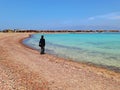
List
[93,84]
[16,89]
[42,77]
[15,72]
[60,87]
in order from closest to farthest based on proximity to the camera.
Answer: [16,89], [60,87], [93,84], [42,77], [15,72]

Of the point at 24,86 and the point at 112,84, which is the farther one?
the point at 112,84

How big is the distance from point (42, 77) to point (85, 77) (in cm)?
227

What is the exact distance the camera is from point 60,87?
12.1 metres

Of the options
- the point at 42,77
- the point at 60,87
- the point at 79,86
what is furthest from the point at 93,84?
the point at 42,77

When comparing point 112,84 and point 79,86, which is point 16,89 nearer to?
point 79,86

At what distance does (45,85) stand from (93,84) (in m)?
2.21

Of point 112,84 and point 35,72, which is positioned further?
point 35,72

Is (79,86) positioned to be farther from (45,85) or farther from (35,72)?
(35,72)

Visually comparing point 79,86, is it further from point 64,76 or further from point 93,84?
point 64,76

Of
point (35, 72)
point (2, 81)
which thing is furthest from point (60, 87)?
→ point (35, 72)

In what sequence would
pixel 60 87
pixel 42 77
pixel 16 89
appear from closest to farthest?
1. pixel 16 89
2. pixel 60 87
3. pixel 42 77

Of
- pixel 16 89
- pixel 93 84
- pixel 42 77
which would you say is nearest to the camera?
pixel 16 89

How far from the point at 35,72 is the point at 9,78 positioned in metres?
2.57

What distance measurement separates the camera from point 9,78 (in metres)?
13.3
